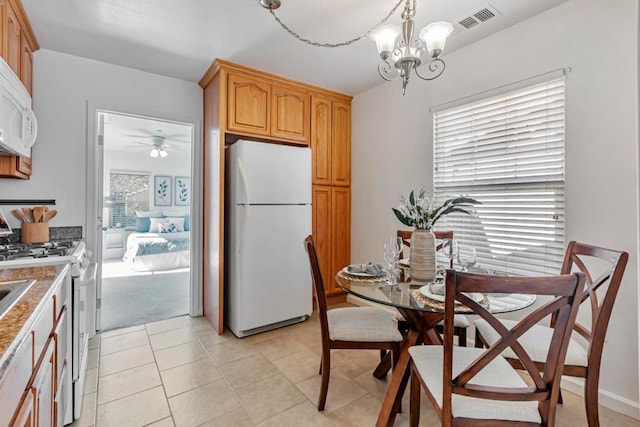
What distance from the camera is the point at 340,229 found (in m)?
3.69

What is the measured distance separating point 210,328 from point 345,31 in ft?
9.30

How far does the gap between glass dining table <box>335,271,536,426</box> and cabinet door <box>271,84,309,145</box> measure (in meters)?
1.84

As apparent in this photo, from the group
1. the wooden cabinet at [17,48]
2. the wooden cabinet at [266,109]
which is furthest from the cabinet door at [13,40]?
the wooden cabinet at [266,109]

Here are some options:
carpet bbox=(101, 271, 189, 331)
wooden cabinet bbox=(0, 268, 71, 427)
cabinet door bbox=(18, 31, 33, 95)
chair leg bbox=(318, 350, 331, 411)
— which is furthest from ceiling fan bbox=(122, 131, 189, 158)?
chair leg bbox=(318, 350, 331, 411)

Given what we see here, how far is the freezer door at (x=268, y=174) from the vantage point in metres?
2.71

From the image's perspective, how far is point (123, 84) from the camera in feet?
9.34

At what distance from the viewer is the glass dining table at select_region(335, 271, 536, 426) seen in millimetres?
1381

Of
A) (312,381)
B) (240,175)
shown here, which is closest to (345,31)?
(240,175)

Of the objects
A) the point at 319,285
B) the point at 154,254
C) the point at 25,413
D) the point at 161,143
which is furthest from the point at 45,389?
the point at 161,143

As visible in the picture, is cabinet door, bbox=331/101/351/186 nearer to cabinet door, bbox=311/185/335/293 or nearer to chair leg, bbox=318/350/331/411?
cabinet door, bbox=311/185/335/293

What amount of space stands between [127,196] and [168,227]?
1.20 metres

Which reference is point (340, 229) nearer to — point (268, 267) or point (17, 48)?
point (268, 267)

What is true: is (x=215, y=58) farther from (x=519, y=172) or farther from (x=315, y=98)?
(x=519, y=172)

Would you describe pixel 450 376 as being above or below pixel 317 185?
below
